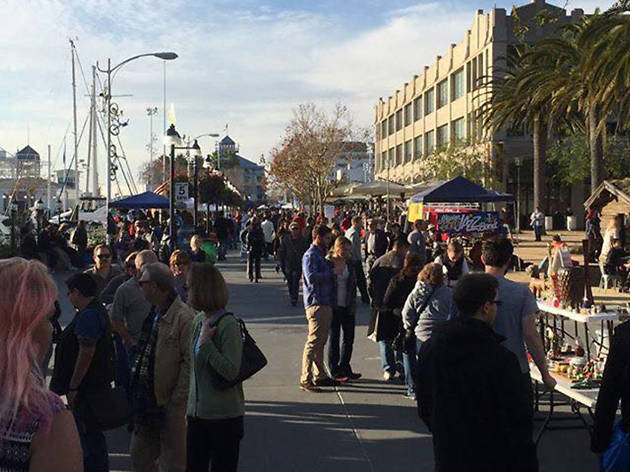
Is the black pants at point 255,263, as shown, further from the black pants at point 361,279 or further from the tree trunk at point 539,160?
the tree trunk at point 539,160

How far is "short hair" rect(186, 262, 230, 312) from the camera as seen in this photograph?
194 inches

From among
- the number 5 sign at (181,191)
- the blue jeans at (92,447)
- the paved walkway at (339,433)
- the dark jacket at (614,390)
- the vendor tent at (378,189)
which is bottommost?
the paved walkway at (339,433)

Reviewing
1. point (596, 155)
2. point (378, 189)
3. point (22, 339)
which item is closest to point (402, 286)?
point (22, 339)

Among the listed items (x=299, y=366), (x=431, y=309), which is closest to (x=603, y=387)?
(x=431, y=309)

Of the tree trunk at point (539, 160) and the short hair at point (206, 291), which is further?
the tree trunk at point (539, 160)

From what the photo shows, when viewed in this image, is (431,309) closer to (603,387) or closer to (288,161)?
(603,387)

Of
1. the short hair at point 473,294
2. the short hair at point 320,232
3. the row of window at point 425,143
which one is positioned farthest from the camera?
the row of window at point 425,143

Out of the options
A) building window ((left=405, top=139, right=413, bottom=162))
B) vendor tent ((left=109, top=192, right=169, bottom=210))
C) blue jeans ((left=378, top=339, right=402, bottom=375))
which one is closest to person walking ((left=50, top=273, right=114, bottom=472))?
blue jeans ((left=378, top=339, right=402, bottom=375))

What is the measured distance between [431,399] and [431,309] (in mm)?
3922

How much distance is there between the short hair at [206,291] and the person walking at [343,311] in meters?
4.37

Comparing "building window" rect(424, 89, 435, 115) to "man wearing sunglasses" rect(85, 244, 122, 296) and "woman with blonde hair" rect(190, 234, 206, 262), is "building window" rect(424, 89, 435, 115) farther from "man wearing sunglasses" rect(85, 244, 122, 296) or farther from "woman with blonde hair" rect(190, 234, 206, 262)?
"man wearing sunglasses" rect(85, 244, 122, 296)

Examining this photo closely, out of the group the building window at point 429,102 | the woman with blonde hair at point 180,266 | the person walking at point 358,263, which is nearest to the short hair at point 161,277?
the woman with blonde hair at point 180,266

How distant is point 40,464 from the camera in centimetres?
223

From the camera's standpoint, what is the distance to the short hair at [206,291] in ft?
16.2
